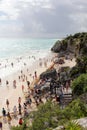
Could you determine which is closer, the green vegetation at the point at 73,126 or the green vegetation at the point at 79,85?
the green vegetation at the point at 73,126

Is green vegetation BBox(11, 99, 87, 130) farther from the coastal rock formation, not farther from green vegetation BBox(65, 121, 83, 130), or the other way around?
the coastal rock formation

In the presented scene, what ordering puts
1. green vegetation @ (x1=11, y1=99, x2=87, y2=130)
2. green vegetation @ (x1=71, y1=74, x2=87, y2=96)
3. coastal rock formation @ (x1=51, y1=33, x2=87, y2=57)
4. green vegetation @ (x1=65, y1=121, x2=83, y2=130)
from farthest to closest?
coastal rock formation @ (x1=51, y1=33, x2=87, y2=57) → green vegetation @ (x1=71, y1=74, x2=87, y2=96) → green vegetation @ (x1=11, y1=99, x2=87, y2=130) → green vegetation @ (x1=65, y1=121, x2=83, y2=130)

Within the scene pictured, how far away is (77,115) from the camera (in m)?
17.4

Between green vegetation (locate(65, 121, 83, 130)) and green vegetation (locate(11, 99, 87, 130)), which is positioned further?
green vegetation (locate(11, 99, 87, 130))

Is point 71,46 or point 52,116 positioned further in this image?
point 71,46

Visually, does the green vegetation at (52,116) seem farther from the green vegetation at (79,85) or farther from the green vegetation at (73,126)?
the green vegetation at (79,85)

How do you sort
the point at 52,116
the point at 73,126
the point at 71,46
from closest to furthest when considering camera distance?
the point at 73,126, the point at 52,116, the point at 71,46

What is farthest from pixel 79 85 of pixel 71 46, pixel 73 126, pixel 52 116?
pixel 71 46

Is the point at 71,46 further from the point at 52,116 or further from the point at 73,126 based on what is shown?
the point at 73,126

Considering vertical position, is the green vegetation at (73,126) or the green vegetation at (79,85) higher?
the green vegetation at (73,126)

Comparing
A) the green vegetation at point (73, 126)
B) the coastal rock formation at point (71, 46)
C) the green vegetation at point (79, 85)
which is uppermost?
the coastal rock formation at point (71, 46)

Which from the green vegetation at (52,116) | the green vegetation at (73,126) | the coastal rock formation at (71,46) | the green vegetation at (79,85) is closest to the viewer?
the green vegetation at (73,126)

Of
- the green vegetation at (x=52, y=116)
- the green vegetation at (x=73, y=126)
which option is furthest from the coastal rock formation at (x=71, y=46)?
the green vegetation at (x=73, y=126)

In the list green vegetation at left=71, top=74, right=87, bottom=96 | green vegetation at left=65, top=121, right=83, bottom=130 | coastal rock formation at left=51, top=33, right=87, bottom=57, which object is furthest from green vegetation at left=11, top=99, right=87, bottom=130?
coastal rock formation at left=51, top=33, right=87, bottom=57
